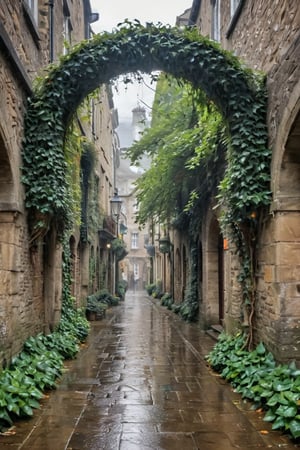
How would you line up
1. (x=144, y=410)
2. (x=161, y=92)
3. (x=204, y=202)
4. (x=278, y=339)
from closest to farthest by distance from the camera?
(x=144, y=410), (x=278, y=339), (x=204, y=202), (x=161, y=92)

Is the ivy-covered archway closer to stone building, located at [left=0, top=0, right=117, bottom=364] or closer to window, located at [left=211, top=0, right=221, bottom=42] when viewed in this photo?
stone building, located at [left=0, top=0, right=117, bottom=364]

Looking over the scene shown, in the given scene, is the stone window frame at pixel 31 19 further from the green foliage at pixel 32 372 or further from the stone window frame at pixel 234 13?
the green foliage at pixel 32 372

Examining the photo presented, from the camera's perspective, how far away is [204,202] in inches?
473

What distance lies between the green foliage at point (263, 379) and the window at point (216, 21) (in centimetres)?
676

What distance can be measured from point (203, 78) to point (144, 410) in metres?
4.69

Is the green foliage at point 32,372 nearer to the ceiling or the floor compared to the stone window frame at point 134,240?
nearer to the floor

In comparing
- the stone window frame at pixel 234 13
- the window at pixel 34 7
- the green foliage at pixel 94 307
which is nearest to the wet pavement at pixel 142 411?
the green foliage at pixel 94 307

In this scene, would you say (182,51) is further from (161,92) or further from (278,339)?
(161,92)

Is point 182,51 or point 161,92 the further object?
point 161,92

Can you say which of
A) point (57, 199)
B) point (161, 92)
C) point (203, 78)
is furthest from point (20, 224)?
point (161, 92)

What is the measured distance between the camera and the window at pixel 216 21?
10077mm

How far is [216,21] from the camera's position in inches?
406

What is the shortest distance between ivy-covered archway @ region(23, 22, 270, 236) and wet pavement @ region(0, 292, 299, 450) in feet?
7.96

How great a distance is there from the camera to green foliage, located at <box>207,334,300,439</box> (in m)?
4.46
